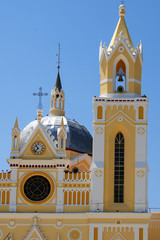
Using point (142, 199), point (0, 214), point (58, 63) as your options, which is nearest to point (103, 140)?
point (142, 199)

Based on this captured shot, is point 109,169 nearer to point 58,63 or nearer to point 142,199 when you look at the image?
point 142,199

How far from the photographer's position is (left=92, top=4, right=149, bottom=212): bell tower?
38.9 metres

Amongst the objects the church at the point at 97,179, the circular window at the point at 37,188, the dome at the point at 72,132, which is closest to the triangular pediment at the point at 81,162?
the dome at the point at 72,132

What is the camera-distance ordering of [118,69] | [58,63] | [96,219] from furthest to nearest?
[58,63], [118,69], [96,219]

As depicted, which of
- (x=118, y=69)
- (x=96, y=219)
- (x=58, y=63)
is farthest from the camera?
(x=58, y=63)

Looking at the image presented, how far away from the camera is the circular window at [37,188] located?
39.4 metres

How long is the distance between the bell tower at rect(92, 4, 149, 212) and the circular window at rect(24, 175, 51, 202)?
2828 mm

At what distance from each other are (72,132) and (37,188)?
8.44m

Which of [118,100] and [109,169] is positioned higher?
[118,100]

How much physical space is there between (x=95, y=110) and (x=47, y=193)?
5.69 m

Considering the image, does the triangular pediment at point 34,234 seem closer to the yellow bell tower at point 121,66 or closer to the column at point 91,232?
the column at point 91,232

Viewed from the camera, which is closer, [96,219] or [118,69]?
[96,219]

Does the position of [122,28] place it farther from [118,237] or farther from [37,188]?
[118,237]

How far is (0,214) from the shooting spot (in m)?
38.8
